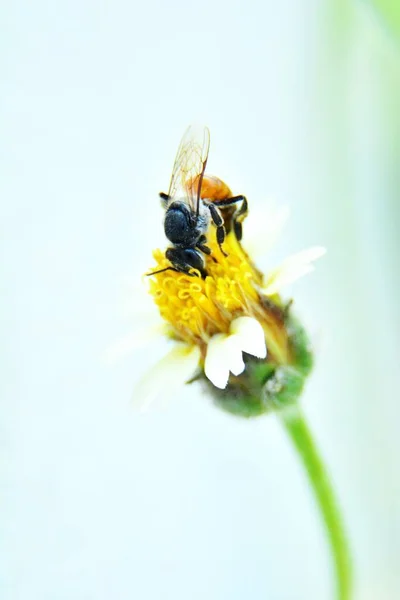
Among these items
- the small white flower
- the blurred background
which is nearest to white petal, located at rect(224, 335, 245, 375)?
the small white flower

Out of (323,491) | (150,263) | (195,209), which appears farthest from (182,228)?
(150,263)

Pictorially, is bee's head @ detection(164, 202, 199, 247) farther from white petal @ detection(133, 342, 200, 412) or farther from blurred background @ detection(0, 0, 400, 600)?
blurred background @ detection(0, 0, 400, 600)

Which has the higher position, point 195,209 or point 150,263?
point 150,263

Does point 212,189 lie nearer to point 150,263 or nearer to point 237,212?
point 237,212

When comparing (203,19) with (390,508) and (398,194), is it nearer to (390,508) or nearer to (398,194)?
(398,194)

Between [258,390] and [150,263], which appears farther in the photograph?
[150,263]
